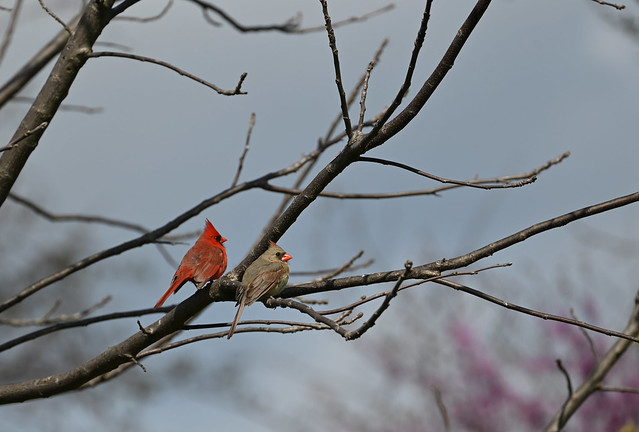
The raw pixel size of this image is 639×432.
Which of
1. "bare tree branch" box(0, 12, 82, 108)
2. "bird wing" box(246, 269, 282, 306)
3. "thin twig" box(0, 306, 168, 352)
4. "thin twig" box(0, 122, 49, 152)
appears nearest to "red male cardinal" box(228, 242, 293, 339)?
"bird wing" box(246, 269, 282, 306)

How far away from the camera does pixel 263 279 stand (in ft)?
9.71

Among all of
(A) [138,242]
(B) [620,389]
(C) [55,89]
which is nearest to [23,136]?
(C) [55,89]

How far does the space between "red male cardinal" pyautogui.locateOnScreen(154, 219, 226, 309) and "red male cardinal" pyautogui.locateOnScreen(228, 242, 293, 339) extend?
627 mm

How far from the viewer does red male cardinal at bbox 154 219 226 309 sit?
149 inches

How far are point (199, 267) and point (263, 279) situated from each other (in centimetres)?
93

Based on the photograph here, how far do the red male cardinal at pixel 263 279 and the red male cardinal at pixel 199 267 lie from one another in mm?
627

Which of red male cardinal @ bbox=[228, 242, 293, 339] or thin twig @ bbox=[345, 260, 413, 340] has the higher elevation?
red male cardinal @ bbox=[228, 242, 293, 339]

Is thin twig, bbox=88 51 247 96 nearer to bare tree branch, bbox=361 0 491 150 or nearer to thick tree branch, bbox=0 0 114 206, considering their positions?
thick tree branch, bbox=0 0 114 206

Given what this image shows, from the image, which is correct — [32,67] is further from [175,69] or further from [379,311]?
[379,311]

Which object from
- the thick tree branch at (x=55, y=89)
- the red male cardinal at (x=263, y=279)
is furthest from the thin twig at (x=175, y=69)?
the red male cardinal at (x=263, y=279)

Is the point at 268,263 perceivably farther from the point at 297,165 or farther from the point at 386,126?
the point at 297,165

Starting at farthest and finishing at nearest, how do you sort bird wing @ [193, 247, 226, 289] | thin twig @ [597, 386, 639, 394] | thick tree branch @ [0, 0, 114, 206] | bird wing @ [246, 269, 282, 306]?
bird wing @ [193, 247, 226, 289] < thin twig @ [597, 386, 639, 394] < thick tree branch @ [0, 0, 114, 206] < bird wing @ [246, 269, 282, 306]

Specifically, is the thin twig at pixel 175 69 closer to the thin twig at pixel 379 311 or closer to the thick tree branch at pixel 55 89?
the thick tree branch at pixel 55 89

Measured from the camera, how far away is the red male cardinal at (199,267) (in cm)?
378
